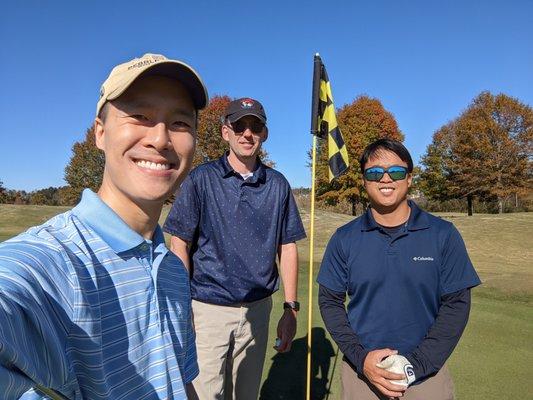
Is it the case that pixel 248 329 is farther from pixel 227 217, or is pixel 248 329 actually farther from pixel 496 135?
pixel 496 135

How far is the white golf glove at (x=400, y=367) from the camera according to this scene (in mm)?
2428

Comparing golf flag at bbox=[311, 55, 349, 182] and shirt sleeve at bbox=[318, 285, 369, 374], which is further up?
golf flag at bbox=[311, 55, 349, 182]

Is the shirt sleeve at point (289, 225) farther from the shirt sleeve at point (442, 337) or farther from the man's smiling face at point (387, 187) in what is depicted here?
the shirt sleeve at point (442, 337)

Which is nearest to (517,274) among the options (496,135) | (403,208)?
(403,208)

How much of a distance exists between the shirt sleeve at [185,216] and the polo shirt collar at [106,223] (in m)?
1.90

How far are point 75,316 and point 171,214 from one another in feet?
7.39

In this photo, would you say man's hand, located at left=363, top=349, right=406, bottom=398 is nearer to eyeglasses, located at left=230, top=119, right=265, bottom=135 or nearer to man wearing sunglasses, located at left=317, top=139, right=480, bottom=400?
man wearing sunglasses, located at left=317, top=139, right=480, bottom=400

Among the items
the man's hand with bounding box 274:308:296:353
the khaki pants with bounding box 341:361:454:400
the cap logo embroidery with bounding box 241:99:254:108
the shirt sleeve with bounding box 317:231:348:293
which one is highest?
the cap logo embroidery with bounding box 241:99:254:108

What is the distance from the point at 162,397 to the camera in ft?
4.52

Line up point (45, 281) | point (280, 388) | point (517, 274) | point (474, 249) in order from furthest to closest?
1. point (474, 249)
2. point (517, 274)
3. point (280, 388)
4. point (45, 281)

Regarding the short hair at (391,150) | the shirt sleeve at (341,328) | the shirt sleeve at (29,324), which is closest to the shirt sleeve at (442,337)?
the shirt sleeve at (341,328)

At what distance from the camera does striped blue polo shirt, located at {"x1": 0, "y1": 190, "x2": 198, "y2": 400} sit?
86cm

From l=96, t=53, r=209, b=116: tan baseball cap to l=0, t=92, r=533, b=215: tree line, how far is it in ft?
111

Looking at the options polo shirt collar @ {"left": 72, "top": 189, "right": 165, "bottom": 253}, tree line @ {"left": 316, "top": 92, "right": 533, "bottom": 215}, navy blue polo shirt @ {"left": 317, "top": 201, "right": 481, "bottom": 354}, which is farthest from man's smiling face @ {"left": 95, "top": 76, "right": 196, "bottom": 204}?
tree line @ {"left": 316, "top": 92, "right": 533, "bottom": 215}
